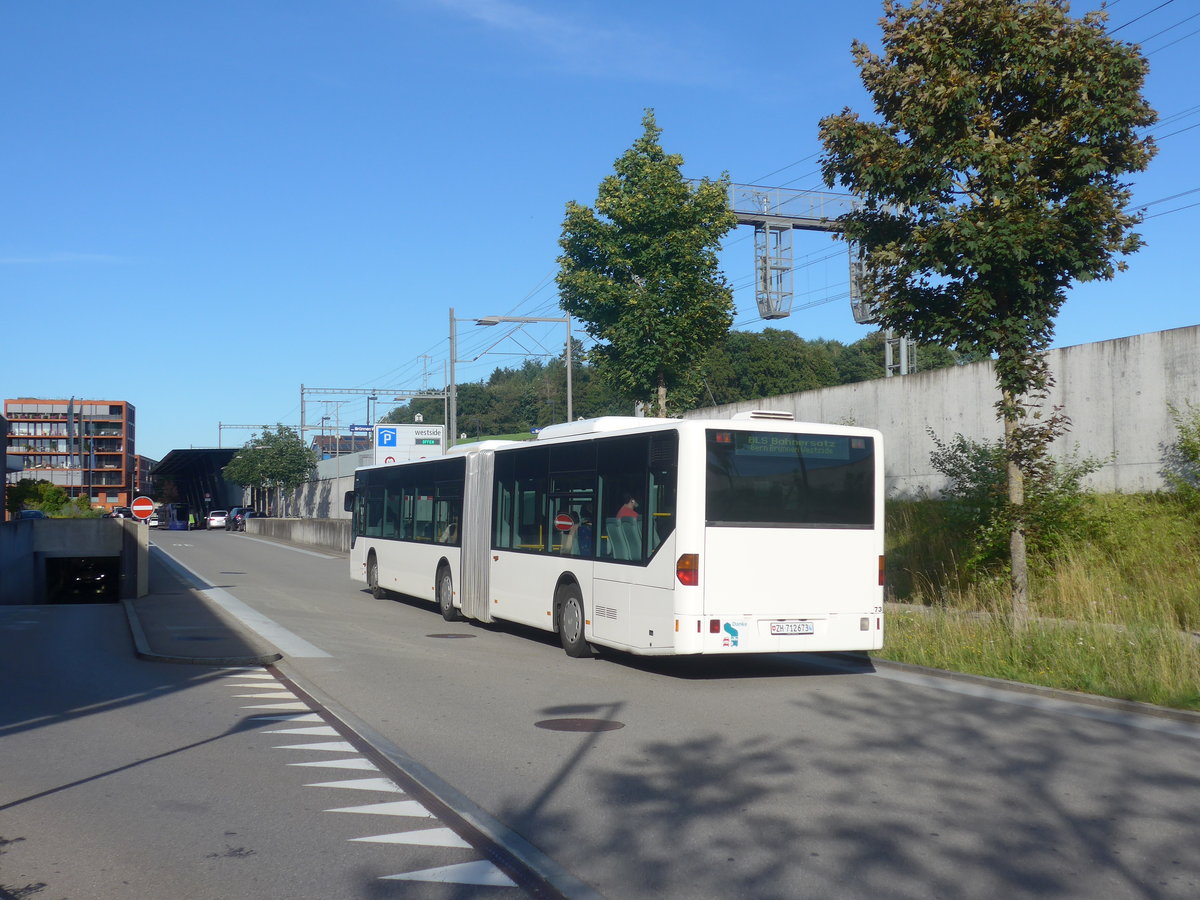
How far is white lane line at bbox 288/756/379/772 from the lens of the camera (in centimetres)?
819

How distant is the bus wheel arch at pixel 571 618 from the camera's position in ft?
47.5

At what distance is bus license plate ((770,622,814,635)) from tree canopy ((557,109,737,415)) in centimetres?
1389

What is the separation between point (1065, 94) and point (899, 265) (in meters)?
2.73

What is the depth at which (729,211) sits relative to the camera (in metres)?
26.5

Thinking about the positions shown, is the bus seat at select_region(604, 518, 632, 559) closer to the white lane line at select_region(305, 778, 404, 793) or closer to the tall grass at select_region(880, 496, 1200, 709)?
the tall grass at select_region(880, 496, 1200, 709)

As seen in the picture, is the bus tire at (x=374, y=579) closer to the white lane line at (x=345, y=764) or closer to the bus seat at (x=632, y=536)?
the bus seat at (x=632, y=536)

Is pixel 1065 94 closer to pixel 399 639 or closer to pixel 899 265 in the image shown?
pixel 899 265

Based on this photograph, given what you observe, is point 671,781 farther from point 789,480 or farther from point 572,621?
point 572,621

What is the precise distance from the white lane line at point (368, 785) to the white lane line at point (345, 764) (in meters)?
0.34

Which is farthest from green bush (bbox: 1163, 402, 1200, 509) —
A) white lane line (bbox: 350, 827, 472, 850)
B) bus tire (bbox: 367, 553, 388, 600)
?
bus tire (bbox: 367, 553, 388, 600)

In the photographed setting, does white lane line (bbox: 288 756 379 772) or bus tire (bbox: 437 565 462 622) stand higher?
bus tire (bbox: 437 565 462 622)

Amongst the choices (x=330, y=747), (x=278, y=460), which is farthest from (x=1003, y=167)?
(x=278, y=460)

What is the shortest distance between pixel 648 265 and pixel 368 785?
1924 cm

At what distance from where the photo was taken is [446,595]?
65.6 feet
